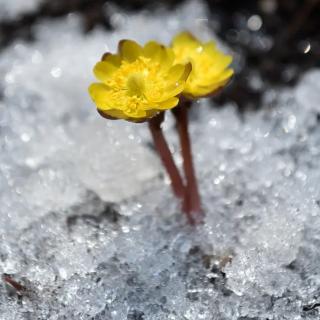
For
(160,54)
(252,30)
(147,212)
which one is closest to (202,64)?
(160,54)

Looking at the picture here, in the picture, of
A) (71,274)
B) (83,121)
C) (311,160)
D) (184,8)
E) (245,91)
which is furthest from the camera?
(184,8)

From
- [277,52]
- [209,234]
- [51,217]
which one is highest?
[51,217]

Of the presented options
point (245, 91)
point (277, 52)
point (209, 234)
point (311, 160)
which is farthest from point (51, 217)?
point (277, 52)

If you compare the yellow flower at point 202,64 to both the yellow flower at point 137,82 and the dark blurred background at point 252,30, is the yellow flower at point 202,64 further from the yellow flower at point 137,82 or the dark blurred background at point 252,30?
the dark blurred background at point 252,30

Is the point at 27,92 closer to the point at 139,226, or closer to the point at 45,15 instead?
the point at 45,15

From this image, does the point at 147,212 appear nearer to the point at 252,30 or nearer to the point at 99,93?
the point at 99,93

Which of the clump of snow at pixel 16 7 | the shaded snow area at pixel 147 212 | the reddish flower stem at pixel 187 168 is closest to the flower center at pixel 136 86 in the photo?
the reddish flower stem at pixel 187 168
